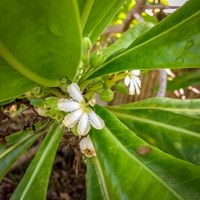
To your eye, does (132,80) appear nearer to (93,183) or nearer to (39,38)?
(93,183)

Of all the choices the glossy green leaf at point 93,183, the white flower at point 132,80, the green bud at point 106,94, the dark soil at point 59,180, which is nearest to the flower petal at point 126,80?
the white flower at point 132,80

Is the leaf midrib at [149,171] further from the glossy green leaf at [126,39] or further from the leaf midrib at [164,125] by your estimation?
the glossy green leaf at [126,39]

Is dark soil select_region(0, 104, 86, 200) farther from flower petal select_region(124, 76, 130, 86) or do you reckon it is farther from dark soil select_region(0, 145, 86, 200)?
flower petal select_region(124, 76, 130, 86)

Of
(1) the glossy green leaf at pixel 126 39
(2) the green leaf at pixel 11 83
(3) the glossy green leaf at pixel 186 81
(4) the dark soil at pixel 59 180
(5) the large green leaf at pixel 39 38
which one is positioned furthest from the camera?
(4) the dark soil at pixel 59 180

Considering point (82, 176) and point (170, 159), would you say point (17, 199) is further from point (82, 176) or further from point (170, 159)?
point (82, 176)

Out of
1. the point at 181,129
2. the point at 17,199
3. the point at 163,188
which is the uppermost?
the point at 181,129

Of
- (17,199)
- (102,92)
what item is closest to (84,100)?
(102,92)
